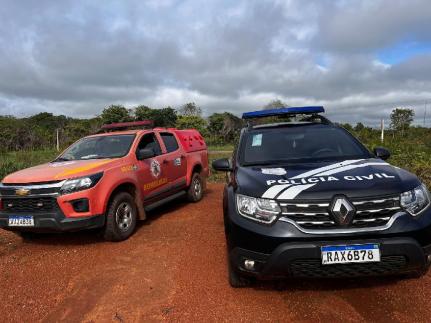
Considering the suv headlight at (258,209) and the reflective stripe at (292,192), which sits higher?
the reflective stripe at (292,192)

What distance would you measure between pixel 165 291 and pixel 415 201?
2.42m

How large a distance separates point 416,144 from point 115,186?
8.91 meters

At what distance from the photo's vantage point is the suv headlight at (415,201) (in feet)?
10.00

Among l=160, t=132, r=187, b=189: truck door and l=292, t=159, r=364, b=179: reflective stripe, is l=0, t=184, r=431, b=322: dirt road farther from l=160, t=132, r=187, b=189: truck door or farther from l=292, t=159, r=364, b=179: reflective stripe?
l=160, t=132, r=187, b=189: truck door

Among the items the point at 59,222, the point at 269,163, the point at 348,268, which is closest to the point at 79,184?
the point at 59,222

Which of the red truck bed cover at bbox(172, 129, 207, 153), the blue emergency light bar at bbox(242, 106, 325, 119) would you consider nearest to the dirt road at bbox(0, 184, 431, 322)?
the blue emergency light bar at bbox(242, 106, 325, 119)

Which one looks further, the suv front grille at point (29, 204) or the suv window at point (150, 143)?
the suv window at point (150, 143)

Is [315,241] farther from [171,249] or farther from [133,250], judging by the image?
[133,250]

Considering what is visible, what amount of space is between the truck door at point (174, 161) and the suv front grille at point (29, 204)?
8.01 feet

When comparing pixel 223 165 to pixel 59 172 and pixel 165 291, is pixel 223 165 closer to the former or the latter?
pixel 165 291

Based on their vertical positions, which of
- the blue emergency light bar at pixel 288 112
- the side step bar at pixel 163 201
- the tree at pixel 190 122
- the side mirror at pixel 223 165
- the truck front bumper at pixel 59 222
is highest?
the tree at pixel 190 122

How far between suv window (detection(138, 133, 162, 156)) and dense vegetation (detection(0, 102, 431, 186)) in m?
1.77

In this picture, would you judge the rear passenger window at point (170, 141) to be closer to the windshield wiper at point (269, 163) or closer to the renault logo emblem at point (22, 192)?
the renault logo emblem at point (22, 192)

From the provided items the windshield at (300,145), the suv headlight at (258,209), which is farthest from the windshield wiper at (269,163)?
the suv headlight at (258,209)
